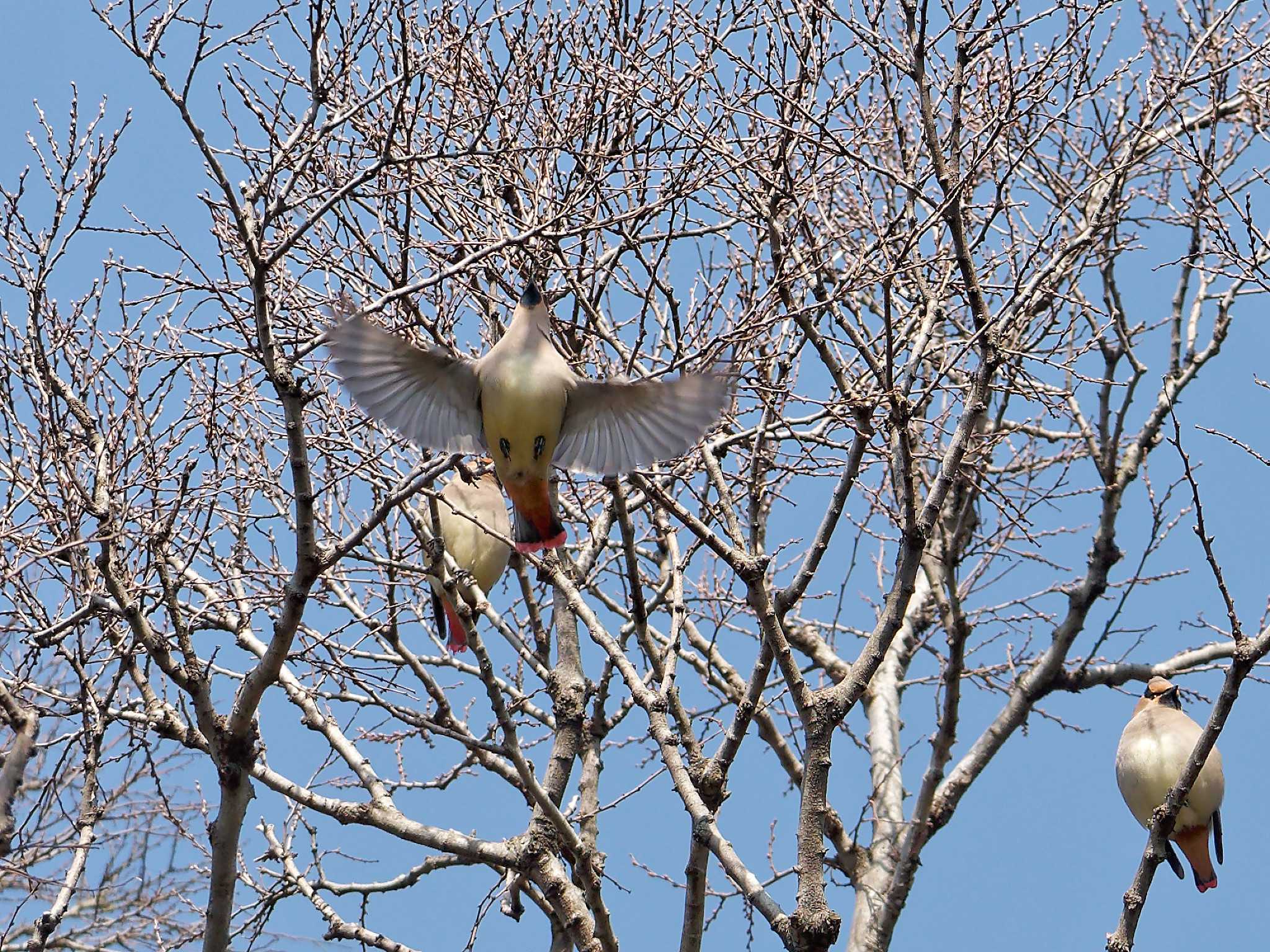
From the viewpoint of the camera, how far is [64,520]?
16.2 feet

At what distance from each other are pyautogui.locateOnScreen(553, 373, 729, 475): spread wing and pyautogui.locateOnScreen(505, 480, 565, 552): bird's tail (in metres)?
0.15

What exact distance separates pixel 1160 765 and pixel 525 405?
146 inches

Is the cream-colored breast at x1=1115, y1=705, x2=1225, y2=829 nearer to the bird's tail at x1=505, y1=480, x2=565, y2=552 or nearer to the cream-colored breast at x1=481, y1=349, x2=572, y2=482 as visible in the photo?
the bird's tail at x1=505, y1=480, x2=565, y2=552

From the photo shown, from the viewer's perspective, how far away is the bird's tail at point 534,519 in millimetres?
5586

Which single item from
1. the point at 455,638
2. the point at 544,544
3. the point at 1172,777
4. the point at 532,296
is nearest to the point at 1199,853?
the point at 1172,777

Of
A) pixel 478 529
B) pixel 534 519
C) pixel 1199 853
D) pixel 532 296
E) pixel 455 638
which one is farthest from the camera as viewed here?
pixel 455 638

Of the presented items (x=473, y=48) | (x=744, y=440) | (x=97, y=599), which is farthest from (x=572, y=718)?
(x=473, y=48)

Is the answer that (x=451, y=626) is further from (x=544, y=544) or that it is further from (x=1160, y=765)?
(x=1160, y=765)

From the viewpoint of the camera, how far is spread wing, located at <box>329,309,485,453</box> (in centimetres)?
503

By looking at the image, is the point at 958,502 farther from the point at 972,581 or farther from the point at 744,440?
the point at 744,440

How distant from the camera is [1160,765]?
23.0 feet

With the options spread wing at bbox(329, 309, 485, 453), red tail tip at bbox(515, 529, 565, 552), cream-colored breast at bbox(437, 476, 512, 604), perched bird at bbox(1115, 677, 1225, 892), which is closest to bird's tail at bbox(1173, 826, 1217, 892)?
perched bird at bbox(1115, 677, 1225, 892)

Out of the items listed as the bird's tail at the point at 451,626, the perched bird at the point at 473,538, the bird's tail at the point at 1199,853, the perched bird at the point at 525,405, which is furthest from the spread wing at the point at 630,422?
the bird's tail at the point at 1199,853

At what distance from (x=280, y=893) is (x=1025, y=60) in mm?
4670
